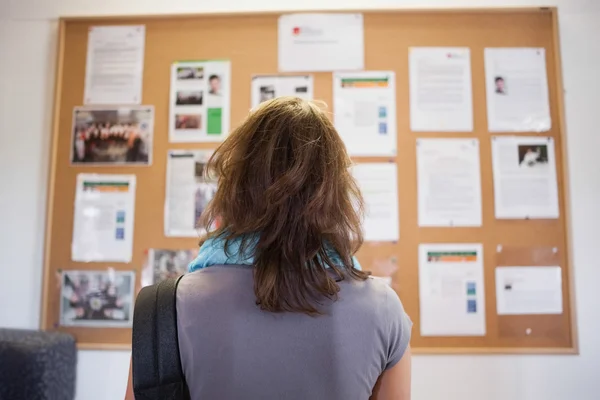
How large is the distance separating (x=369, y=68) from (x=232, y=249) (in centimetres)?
106

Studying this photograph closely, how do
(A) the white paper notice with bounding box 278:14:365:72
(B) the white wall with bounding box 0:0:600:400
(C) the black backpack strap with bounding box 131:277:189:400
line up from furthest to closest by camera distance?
(A) the white paper notice with bounding box 278:14:365:72, (B) the white wall with bounding box 0:0:600:400, (C) the black backpack strap with bounding box 131:277:189:400

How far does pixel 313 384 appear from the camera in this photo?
0.61 meters

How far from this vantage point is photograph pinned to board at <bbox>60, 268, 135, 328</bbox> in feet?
4.68

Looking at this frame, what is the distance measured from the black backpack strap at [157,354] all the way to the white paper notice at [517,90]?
4.24 feet

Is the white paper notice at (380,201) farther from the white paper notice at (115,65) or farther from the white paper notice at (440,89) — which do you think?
the white paper notice at (115,65)

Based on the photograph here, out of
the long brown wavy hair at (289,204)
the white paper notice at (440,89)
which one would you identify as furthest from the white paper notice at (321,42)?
the long brown wavy hair at (289,204)

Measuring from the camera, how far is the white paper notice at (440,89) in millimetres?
1450

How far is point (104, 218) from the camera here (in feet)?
4.78

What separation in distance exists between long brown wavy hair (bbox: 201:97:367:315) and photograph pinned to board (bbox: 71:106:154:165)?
92 cm

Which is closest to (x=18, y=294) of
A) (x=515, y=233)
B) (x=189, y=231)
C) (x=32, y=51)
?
(x=189, y=231)

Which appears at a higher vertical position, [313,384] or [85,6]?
[85,6]

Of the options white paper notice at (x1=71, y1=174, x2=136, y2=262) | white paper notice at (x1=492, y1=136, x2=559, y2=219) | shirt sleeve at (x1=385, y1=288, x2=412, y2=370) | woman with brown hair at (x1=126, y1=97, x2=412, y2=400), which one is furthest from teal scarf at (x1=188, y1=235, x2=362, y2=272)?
white paper notice at (x1=492, y1=136, x2=559, y2=219)

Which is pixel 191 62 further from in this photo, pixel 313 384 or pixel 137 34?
pixel 313 384

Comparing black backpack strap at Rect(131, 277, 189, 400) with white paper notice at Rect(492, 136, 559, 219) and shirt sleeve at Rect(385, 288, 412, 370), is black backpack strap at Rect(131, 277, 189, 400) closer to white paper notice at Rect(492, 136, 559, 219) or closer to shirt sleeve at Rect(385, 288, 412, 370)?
shirt sleeve at Rect(385, 288, 412, 370)
